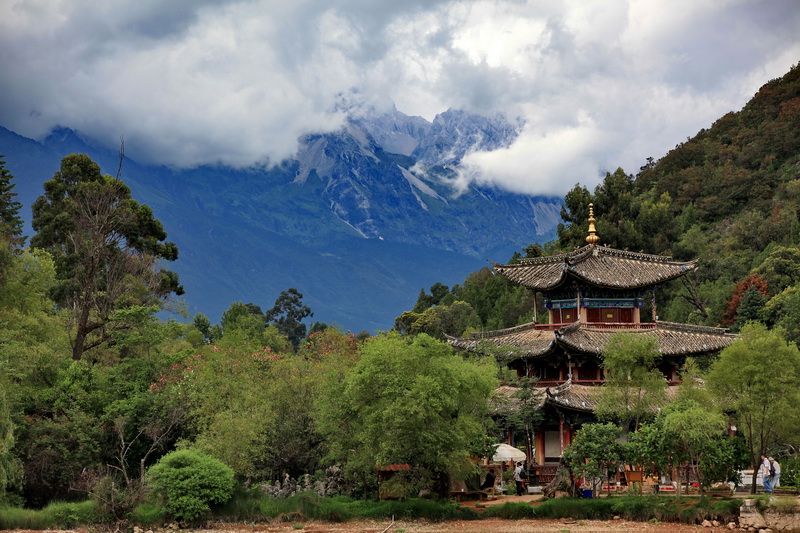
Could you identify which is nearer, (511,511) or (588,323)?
(511,511)

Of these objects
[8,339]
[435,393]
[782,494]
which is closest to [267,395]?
[435,393]

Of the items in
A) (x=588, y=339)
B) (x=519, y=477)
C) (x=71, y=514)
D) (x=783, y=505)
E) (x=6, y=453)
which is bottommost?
(x=71, y=514)

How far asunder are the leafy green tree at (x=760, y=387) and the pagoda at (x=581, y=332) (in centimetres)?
649

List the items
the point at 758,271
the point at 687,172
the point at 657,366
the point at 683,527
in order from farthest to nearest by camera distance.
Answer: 1. the point at 687,172
2. the point at 758,271
3. the point at 657,366
4. the point at 683,527

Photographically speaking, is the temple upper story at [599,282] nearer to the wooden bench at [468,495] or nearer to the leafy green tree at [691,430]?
the leafy green tree at [691,430]

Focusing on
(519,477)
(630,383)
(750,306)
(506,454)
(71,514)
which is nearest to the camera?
(71,514)

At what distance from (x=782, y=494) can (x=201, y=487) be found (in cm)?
2047

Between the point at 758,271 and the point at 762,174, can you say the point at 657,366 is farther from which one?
the point at 762,174

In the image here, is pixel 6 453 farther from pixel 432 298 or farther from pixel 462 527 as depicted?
pixel 432 298

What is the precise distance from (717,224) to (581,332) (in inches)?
2388

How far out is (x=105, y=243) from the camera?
45.0 metres

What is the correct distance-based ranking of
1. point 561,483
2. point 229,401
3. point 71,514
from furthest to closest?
point 229,401
point 561,483
point 71,514

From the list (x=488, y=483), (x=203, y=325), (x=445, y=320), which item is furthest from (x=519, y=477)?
(x=203, y=325)

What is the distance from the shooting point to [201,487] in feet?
100
